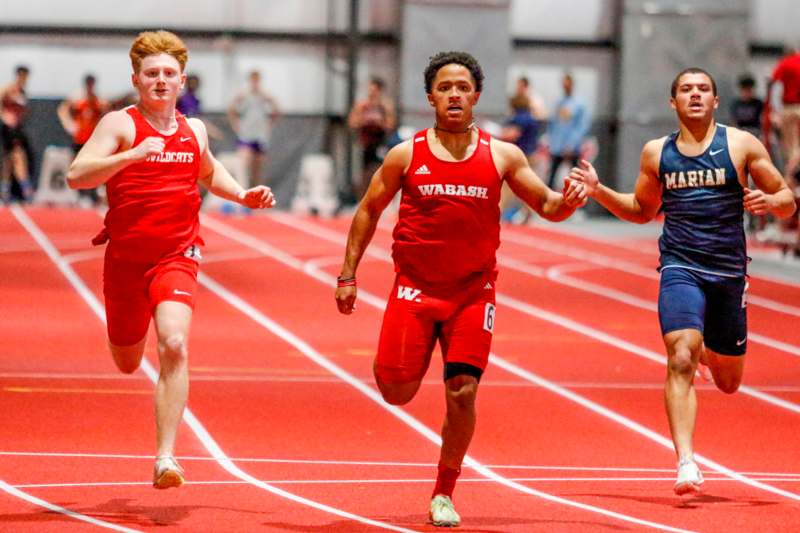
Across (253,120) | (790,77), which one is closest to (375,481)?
(790,77)

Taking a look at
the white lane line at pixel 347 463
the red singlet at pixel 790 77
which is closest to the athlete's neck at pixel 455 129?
the white lane line at pixel 347 463

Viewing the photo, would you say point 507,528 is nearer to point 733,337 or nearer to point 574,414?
point 733,337

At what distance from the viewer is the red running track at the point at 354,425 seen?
25.0 ft

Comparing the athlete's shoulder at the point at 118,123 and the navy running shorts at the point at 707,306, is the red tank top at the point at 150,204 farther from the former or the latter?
the navy running shorts at the point at 707,306

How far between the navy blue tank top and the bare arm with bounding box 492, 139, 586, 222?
1071 millimetres

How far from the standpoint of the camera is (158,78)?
307 inches

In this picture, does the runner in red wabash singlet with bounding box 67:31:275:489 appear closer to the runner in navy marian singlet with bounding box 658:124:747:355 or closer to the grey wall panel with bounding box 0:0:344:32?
the runner in navy marian singlet with bounding box 658:124:747:355

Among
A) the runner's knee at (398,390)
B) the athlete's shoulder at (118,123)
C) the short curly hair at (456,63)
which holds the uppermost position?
the short curly hair at (456,63)

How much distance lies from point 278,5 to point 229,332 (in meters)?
17.5

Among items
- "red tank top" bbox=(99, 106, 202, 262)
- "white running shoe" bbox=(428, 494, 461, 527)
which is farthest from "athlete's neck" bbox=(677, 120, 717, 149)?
"red tank top" bbox=(99, 106, 202, 262)

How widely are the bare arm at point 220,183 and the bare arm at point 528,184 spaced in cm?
112

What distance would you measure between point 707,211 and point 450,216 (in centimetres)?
156

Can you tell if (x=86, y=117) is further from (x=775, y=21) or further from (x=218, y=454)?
(x=218, y=454)

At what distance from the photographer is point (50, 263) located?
18.9 m
